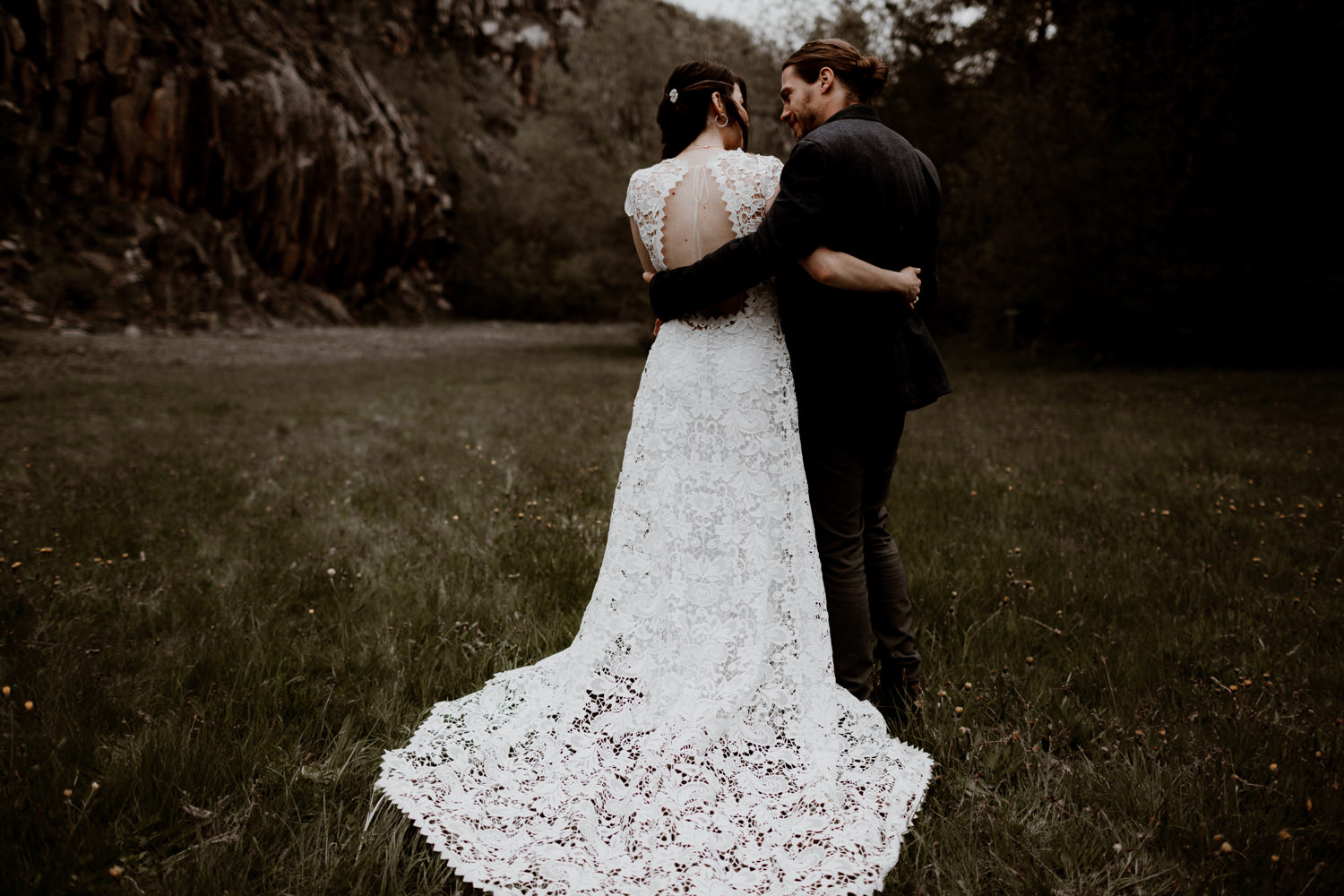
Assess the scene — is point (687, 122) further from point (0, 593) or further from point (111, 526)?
point (111, 526)

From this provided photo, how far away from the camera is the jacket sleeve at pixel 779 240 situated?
8.15 ft

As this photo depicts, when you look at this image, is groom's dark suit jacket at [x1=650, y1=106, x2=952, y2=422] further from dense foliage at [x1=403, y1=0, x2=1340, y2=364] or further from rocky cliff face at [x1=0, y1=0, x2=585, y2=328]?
rocky cliff face at [x1=0, y1=0, x2=585, y2=328]

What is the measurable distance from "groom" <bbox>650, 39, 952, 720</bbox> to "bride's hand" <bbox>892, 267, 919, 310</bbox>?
0.15ft

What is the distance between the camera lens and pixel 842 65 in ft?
8.96

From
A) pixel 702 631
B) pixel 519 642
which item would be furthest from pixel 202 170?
pixel 702 631

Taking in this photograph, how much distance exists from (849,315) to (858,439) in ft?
1.53

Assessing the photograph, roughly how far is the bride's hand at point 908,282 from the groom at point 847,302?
5 cm

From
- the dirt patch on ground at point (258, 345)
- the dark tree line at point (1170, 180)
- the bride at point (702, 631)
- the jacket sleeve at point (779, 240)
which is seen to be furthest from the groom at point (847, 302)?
the dark tree line at point (1170, 180)

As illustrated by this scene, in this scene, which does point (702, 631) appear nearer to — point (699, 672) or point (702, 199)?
point (699, 672)

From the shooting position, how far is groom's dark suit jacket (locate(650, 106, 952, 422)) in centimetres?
250

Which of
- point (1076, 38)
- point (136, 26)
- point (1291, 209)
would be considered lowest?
point (1291, 209)

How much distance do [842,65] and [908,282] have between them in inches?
32.5

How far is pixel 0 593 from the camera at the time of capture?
3.80m

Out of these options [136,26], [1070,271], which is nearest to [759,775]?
[1070,271]
